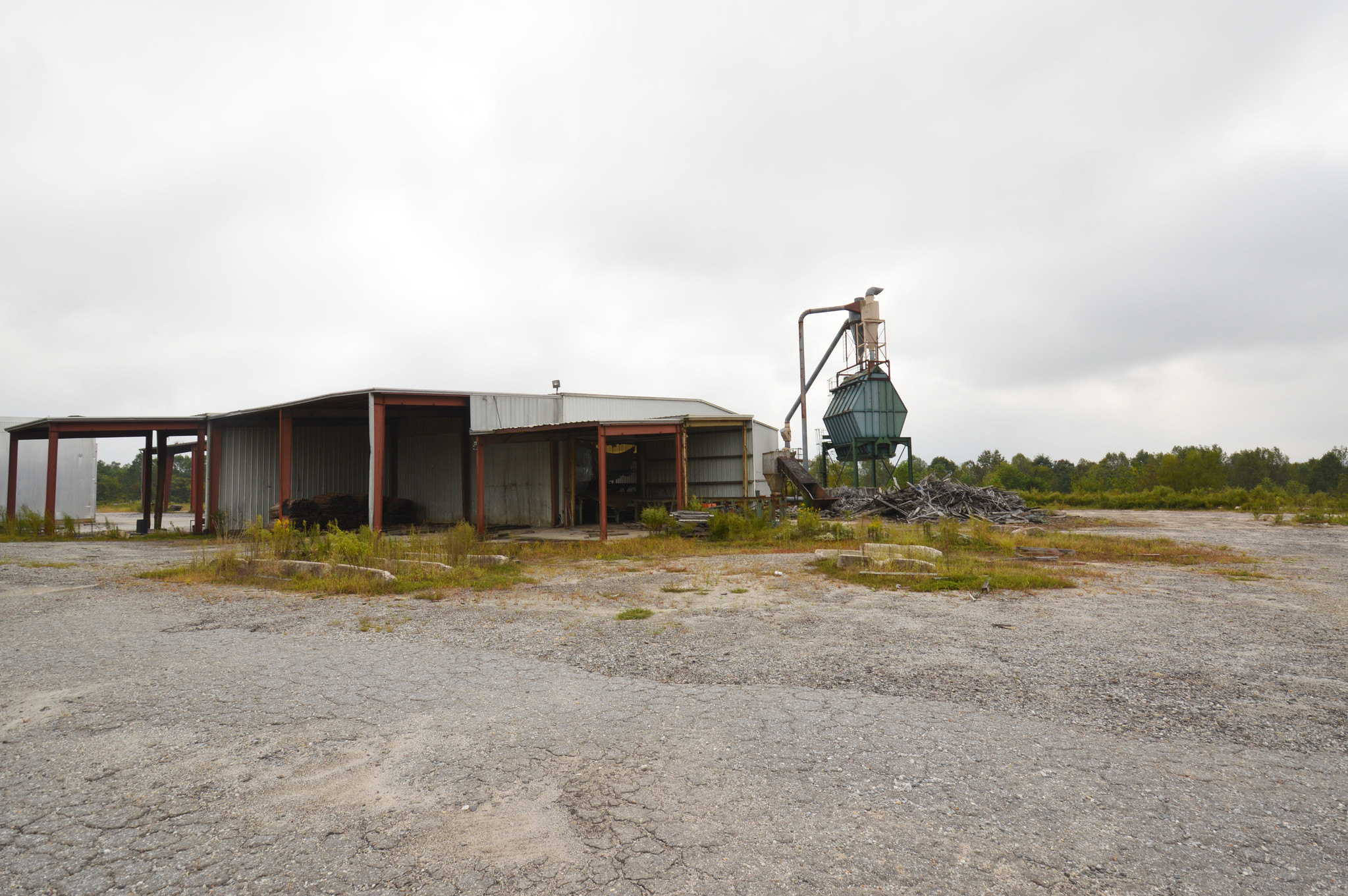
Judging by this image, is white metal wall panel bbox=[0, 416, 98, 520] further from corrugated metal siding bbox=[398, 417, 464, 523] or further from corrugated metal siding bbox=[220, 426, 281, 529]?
corrugated metal siding bbox=[398, 417, 464, 523]

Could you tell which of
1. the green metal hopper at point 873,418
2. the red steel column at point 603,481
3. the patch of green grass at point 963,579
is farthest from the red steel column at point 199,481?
the green metal hopper at point 873,418

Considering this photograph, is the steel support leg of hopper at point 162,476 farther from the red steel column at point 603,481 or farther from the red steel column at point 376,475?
the red steel column at point 603,481

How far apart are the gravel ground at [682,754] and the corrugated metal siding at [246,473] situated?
49.6 ft

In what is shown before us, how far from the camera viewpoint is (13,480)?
21359mm

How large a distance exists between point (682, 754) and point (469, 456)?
18518mm

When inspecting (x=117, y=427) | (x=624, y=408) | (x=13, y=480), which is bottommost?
(x=13, y=480)

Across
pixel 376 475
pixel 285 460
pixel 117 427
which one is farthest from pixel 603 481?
pixel 117 427

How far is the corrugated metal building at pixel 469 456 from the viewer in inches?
723

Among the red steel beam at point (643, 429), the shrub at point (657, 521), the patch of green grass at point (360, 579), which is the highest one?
the red steel beam at point (643, 429)

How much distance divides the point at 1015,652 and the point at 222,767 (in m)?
6.02

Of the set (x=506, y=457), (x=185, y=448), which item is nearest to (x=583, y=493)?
(x=506, y=457)

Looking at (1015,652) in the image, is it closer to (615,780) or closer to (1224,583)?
(615,780)

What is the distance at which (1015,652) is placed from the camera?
573 centimetres

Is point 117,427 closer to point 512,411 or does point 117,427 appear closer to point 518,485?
point 518,485
